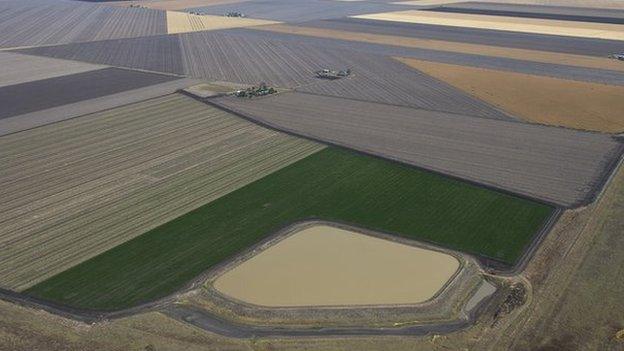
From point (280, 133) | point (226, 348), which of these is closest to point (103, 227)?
point (226, 348)

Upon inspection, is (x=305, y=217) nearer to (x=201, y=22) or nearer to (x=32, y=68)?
(x=32, y=68)

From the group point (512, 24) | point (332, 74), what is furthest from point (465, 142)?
point (512, 24)

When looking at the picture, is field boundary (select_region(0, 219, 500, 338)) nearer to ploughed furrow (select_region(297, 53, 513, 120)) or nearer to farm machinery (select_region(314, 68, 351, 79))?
ploughed furrow (select_region(297, 53, 513, 120))

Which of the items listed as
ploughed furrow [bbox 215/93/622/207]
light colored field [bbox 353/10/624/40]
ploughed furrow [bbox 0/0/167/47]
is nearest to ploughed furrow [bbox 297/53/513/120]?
ploughed furrow [bbox 215/93/622/207]

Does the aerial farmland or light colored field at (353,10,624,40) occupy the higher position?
light colored field at (353,10,624,40)

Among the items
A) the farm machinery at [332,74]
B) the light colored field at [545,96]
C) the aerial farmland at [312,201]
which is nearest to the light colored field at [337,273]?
the aerial farmland at [312,201]

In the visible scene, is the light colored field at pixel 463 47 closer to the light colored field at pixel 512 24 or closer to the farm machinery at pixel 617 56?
the farm machinery at pixel 617 56
